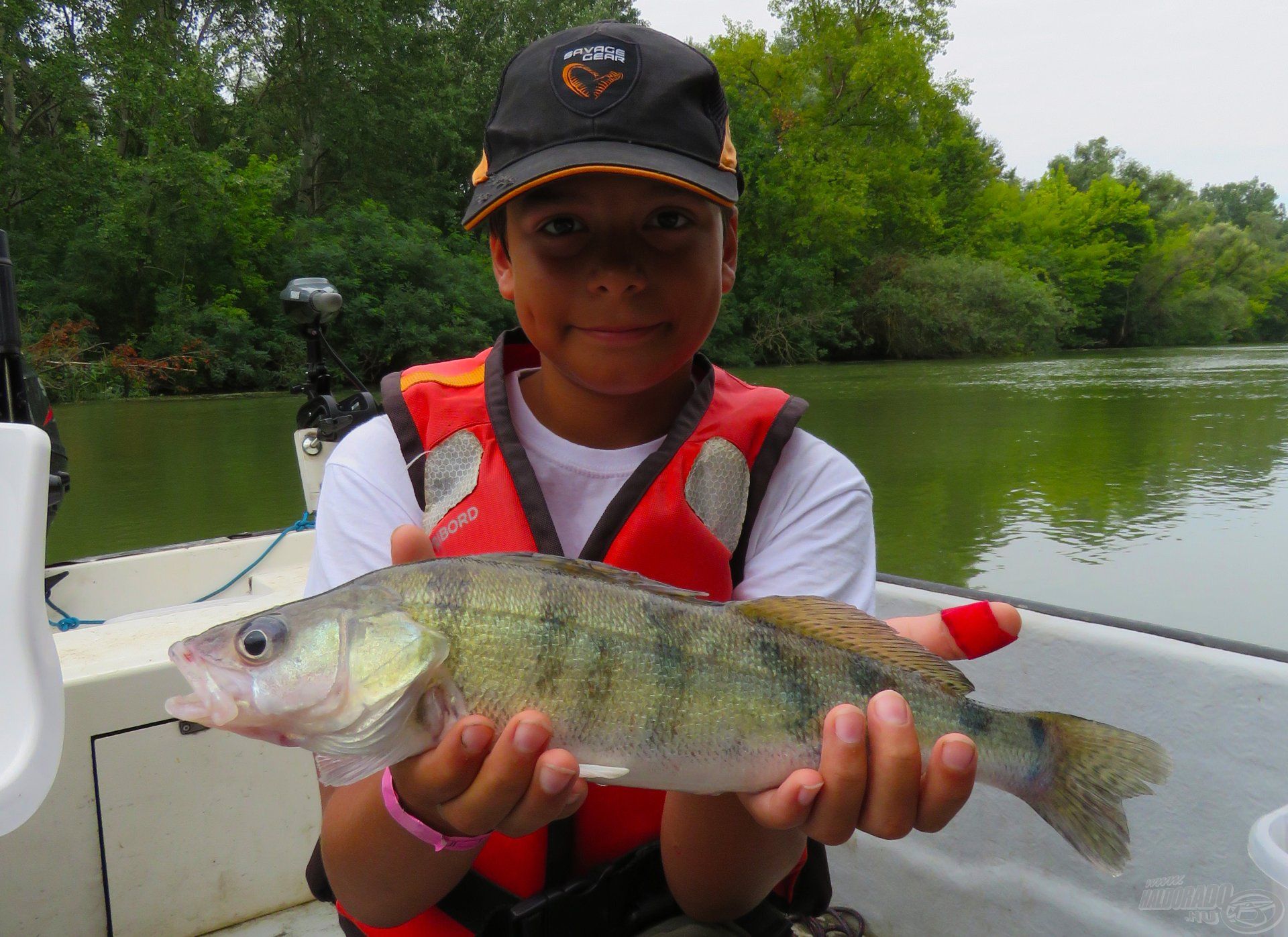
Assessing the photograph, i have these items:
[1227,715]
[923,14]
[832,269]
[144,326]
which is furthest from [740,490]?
[923,14]

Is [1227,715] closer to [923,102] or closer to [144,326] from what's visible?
[144,326]

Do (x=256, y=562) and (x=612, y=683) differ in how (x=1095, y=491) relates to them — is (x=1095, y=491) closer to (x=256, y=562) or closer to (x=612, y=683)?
(x=256, y=562)

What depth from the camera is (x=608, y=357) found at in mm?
1787

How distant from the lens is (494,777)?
1.31m

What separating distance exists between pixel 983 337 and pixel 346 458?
34358 millimetres

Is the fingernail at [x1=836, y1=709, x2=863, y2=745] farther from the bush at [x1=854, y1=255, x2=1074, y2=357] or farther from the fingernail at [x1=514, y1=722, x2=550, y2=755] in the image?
the bush at [x1=854, y1=255, x2=1074, y2=357]

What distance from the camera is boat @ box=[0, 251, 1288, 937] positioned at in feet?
6.37

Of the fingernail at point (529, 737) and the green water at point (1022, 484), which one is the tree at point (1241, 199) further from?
the fingernail at point (529, 737)

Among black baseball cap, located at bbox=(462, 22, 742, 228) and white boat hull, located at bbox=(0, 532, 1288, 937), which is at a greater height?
black baseball cap, located at bbox=(462, 22, 742, 228)

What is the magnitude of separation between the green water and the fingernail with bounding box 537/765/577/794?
4.30m

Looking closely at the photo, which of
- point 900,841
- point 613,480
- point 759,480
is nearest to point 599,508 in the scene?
point 613,480

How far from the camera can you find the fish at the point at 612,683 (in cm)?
130

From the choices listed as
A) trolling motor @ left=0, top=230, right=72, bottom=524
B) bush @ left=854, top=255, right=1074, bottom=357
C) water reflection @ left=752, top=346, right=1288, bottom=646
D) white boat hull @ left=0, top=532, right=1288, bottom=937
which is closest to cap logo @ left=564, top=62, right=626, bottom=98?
white boat hull @ left=0, top=532, right=1288, bottom=937

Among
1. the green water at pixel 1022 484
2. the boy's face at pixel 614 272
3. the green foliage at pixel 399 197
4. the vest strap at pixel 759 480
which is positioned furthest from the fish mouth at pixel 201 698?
the green foliage at pixel 399 197
